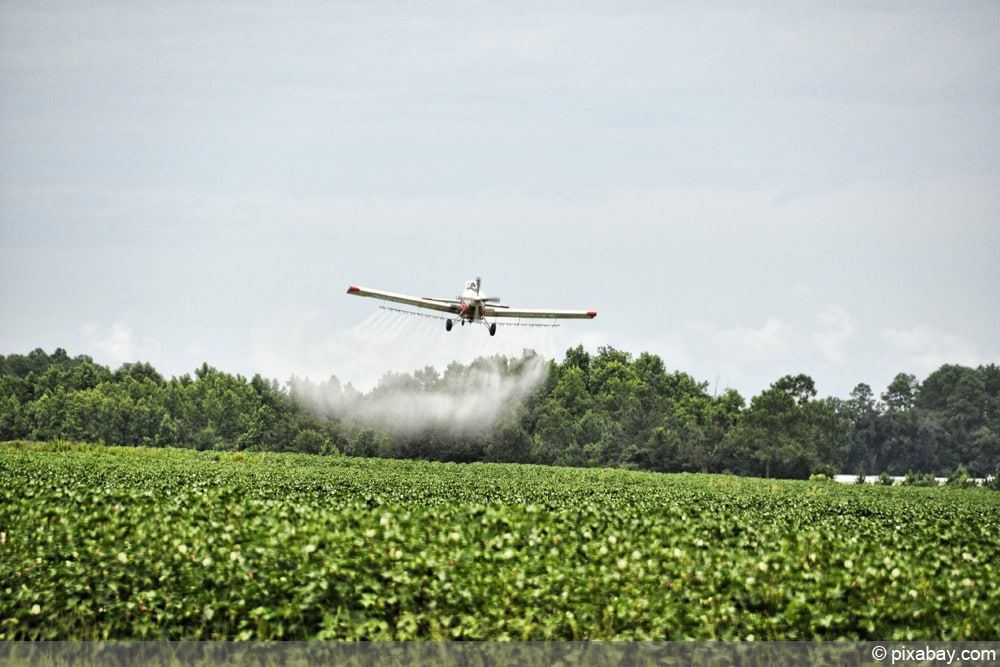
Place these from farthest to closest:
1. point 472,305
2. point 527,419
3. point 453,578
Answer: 1. point 527,419
2. point 472,305
3. point 453,578

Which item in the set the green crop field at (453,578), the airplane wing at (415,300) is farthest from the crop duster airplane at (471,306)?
the green crop field at (453,578)

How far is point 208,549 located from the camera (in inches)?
615

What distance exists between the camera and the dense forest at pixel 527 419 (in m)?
97.4

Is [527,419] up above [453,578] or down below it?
above

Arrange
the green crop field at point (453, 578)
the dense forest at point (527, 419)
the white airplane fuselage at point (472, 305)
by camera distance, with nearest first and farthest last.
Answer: the green crop field at point (453, 578) → the white airplane fuselage at point (472, 305) → the dense forest at point (527, 419)

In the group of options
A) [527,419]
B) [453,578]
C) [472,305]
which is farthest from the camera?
[527,419]

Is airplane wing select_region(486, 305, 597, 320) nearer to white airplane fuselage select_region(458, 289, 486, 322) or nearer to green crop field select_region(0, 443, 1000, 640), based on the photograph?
white airplane fuselage select_region(458, 289, 486, 322)

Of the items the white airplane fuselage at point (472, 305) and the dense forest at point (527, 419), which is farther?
the dense forest at point (527, 419)

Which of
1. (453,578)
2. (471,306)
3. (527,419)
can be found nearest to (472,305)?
(471,306)

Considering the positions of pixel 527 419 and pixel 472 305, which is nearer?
pixel 472 305

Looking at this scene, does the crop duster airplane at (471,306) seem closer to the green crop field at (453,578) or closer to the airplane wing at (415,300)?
the airplane wing at (415,300)

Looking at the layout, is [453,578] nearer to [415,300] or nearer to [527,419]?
[415,300]

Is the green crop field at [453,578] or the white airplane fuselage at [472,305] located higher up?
the white airplane fuselage at [472,305]

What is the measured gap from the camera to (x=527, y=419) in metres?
105
